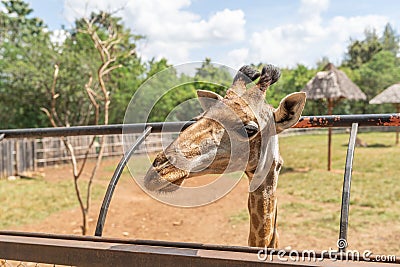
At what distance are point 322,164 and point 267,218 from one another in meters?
11.1

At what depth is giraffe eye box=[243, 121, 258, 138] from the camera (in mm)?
1372

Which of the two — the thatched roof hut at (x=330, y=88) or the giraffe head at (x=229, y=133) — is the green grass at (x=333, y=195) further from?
the giraffe head at (x=229, y=133)

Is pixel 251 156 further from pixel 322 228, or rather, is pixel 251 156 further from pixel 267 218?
pixel 322 228

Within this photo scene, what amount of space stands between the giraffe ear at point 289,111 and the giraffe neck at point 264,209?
0.75 ft

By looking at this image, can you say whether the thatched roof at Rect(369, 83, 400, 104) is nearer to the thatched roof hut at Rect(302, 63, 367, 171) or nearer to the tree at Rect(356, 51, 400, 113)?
the thatched roof hut at Rect(302, 63, 367, 171)

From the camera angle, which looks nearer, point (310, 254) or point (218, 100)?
point (310, 254)

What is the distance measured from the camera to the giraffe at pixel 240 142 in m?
1.22

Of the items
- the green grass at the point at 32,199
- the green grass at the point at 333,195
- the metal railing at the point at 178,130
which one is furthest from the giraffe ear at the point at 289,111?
the green grass at the point at 32,199

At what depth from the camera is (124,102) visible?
1559 cm

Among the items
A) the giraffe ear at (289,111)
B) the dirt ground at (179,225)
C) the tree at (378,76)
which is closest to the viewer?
the giraffe ear at (289,111)

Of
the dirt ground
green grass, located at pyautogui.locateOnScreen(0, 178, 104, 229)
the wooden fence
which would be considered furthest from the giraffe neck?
the wooden fence

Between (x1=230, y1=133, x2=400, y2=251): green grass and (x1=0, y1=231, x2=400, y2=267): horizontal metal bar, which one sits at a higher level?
(x1=0, y1=231, x2=400, y2=267): horizontal metal bar

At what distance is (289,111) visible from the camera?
1.42m

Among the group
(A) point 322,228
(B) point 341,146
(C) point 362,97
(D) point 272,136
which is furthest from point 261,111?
(B) point 341,146
